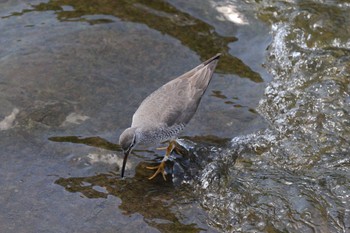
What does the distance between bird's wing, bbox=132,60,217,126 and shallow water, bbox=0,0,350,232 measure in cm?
38

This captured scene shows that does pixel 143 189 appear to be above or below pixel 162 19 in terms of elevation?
below

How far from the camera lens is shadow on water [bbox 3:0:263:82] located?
8.95 metres

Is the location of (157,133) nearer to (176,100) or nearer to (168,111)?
(168,111)

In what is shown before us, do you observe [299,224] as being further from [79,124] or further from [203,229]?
[79,124]

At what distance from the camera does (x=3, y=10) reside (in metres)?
9.20

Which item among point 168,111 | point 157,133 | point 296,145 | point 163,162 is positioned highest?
point 168,111

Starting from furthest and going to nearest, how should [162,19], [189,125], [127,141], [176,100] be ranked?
[162,19] < [189,125] < [176,100] < [127,141]

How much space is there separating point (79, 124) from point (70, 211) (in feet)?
4.83

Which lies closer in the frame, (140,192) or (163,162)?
(140,192)

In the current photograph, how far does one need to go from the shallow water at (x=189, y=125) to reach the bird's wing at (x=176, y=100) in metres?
0.38

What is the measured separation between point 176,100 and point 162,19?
225 centimetres

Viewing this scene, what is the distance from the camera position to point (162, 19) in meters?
9.41

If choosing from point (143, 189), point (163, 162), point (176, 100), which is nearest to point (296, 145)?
point (176, 100)

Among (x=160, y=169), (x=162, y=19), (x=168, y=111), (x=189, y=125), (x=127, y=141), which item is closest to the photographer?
(x=127, y=141)
